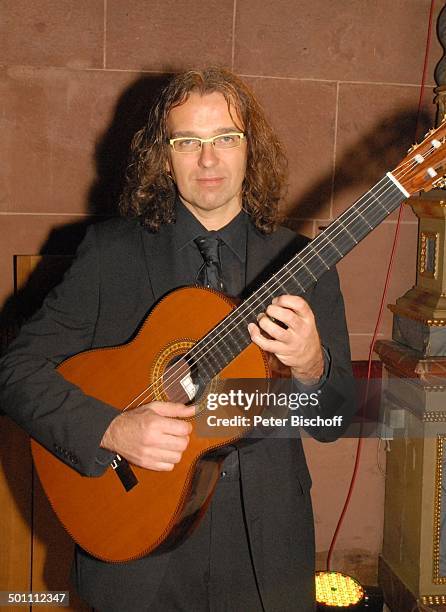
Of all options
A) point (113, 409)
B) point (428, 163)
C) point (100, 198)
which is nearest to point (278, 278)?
point (428, 163)

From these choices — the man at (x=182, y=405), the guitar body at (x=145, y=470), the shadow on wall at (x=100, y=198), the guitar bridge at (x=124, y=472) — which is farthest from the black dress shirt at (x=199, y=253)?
the shadow on wall at (x=100, y=198)

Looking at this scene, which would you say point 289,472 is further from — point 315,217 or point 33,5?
point 33,5

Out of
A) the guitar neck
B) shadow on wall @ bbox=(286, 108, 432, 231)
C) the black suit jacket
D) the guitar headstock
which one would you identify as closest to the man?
A: the black suit jacket

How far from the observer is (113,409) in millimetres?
1685

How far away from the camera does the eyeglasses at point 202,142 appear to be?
1.76 meters

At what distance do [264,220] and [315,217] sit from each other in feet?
3.57

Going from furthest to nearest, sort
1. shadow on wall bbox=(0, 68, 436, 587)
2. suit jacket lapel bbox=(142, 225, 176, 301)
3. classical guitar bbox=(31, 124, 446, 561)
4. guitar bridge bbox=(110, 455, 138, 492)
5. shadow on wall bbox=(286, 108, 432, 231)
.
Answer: shadow on wall bbox=(286, 108, 432, 231) < shadow on wall bbox=(0, 68, 436, 587) < suit jacket lapel bbox=(142, 225, 176, 301) < guitar bridge bbox=(110, 455, 138, 492) < classical guitar bbox=(31, 124, 446, 561)

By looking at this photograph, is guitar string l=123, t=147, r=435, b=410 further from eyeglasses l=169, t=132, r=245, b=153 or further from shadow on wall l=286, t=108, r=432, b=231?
shadow on wall l=286, t=108, r=432, b=231

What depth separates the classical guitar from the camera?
1.55 m

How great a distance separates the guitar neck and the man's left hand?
0.05 m

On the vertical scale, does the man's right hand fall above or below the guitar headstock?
below

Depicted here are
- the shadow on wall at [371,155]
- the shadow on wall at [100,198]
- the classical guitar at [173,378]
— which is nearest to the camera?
the classical guitar at [173,378]

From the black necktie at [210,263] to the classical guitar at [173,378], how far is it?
5.7 inches

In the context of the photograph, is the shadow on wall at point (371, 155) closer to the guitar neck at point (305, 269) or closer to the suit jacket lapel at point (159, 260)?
the suit jacket lapel at point (159, 260)
